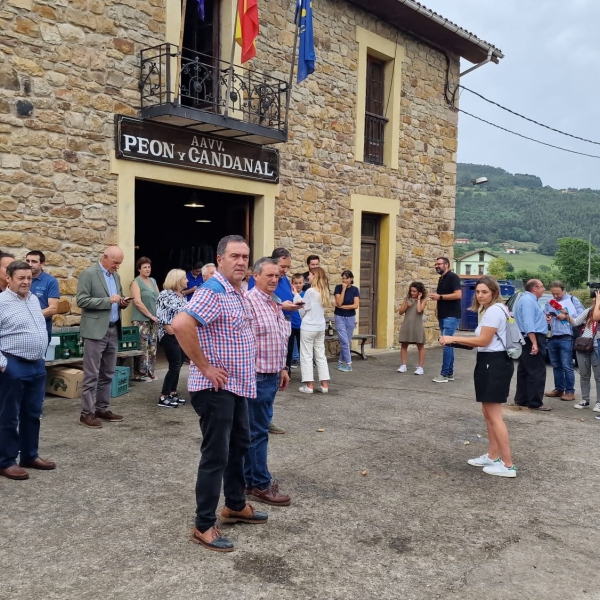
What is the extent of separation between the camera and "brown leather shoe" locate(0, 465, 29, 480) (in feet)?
15.1

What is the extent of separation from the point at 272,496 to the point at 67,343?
4.26 metres

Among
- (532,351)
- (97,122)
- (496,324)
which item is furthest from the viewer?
(97,122)

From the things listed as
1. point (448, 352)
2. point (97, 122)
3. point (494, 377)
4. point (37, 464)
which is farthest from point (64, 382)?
point (448, 352)

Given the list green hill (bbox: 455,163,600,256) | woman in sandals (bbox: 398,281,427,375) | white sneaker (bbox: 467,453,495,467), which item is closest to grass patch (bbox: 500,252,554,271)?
green hill (bbox: 455,163,600,256)

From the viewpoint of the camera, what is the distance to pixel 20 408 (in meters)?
4.71

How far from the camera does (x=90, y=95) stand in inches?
313

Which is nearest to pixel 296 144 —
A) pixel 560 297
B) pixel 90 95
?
pixel 90 95

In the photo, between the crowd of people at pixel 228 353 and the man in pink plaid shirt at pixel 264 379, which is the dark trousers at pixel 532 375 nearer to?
the crowd of people at pixel 228 353

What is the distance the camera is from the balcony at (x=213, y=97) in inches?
327

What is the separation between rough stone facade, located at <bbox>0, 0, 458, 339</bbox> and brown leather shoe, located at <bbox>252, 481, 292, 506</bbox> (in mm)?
4556

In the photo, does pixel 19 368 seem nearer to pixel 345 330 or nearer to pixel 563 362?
pixel 345 330

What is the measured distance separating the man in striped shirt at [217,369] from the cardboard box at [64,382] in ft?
14.2

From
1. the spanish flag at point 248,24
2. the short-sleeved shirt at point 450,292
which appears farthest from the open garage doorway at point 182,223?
the short-sleeved shirt at point 450,292

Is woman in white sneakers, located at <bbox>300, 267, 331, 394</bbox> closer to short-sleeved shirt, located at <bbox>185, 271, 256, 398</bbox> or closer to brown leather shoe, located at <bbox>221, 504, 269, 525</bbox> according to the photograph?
brown leather shoe, located at <bbox>221, 504, 269, 525</bbox>
